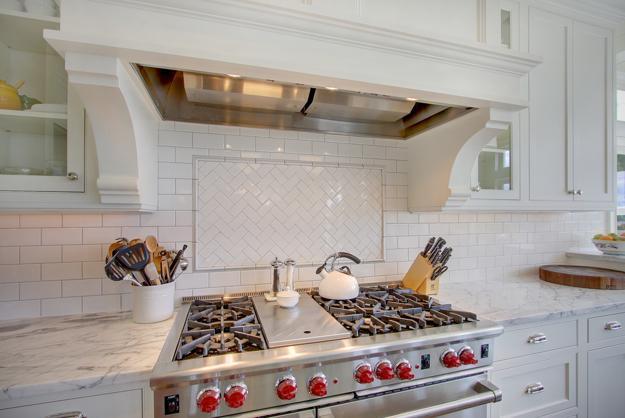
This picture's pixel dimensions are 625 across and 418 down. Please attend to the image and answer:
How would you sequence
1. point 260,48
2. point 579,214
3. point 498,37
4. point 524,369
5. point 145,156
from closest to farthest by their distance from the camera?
1. point 260,48
2. point 145,156
3. point 524,369
4. point 498,37
5. point 579,214

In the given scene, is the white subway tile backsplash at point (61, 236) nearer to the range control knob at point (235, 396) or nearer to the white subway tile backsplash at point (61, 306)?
the white subway tile backsplash at point (61, 306)

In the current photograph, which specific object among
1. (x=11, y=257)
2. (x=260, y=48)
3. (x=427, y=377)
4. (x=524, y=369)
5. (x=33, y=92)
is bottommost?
(x=524, y=369)

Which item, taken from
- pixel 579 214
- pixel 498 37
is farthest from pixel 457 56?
pixel 579 214

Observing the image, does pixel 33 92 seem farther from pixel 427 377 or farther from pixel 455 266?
pixel 455 266

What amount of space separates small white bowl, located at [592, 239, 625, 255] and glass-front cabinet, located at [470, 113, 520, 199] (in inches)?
39.3

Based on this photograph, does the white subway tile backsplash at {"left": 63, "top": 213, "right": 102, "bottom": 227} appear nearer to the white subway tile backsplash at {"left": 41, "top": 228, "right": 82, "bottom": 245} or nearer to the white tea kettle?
the white subway tile backsplash at {"left": 41, "top": 228, "right": 82, "bottom": 245}

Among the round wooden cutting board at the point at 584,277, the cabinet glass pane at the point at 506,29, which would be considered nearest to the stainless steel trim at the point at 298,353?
the round wooden cutting board at the point at 584,277

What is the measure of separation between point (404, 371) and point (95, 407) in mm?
949

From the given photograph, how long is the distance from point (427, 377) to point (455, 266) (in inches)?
40.1

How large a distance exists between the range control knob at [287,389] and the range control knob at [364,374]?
211mm

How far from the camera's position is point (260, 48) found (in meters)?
0.96

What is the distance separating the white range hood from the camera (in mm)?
855

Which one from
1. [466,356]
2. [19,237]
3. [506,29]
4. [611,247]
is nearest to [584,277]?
[611,247]

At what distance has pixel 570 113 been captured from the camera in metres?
1.77
